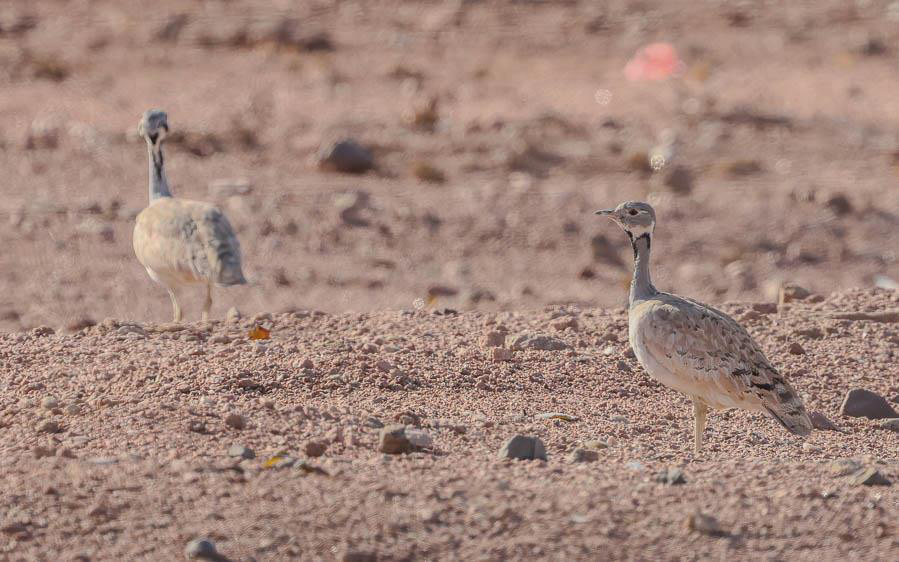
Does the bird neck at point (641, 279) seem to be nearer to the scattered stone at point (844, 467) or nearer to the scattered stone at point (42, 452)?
the scattered stone at point (844, 467)

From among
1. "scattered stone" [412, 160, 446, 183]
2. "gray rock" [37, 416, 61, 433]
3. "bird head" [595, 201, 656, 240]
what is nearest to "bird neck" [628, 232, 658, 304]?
"bird head" [595, 201, 656, 240]

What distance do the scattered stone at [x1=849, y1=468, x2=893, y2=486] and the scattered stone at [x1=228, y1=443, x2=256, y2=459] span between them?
2404mm

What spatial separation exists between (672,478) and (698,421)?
1.16 meters

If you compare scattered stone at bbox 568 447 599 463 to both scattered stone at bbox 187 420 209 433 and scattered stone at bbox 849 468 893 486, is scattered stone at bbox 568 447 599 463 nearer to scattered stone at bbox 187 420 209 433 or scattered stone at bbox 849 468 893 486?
scattered stone at bbox 849 468 893 486

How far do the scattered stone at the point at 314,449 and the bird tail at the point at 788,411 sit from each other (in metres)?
2.09

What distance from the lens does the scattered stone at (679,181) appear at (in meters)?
15.1

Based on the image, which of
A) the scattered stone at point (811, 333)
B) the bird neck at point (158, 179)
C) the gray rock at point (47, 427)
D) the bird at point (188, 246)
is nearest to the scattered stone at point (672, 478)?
the gray rock at point (47, 427)

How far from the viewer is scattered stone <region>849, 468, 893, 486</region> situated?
596 cm

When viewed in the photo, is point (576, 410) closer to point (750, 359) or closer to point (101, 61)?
point (750, 359)

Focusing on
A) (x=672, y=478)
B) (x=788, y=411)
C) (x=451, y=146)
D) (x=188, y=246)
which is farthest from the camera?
(x=451, y=146)

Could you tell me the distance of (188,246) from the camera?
934 centimetres

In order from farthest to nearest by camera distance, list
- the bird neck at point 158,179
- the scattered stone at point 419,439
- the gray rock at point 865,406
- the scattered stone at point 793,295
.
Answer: the bird neck at point 158,179 → the scattered stone at point 793,295 → the gray rock at point 865,406 → the scattered stone at point 419,439

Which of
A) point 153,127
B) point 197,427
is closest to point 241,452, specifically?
point 197,427

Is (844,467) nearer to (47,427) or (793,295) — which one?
(47,427)
